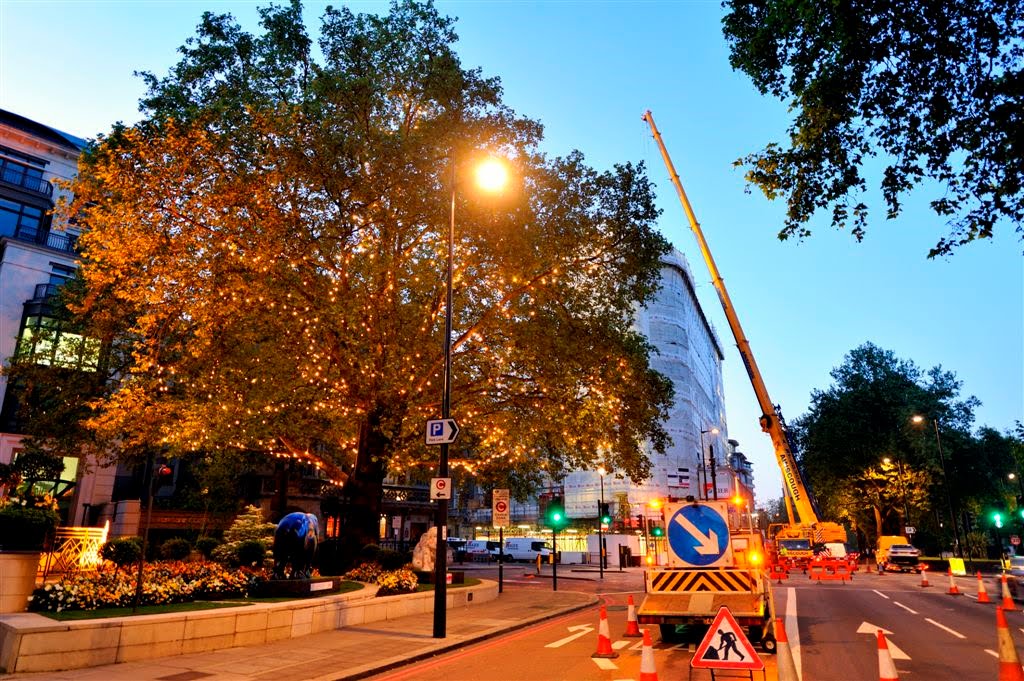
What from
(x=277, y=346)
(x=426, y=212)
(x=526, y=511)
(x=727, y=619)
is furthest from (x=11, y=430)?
(x=526, y=511)

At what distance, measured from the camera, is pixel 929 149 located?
1180cm

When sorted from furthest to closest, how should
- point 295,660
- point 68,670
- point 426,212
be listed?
point 426,212 → point 295,660 → point 68,670

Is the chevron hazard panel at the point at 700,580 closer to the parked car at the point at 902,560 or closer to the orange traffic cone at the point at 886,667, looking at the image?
the orange traffic cone at the point at 886,667

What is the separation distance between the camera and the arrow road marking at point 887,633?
34.3ft

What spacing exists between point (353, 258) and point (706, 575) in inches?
497

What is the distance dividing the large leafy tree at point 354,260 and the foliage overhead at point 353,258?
0.08 metres

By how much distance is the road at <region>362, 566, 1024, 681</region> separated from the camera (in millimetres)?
9211

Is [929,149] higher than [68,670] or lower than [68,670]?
higher

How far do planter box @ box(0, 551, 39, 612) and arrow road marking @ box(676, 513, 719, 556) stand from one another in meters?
11.4

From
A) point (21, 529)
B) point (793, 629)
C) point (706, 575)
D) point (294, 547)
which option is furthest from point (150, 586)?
point (793, 629)

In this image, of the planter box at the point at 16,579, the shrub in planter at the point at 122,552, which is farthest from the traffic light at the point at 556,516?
the planter box at the point at 16,579

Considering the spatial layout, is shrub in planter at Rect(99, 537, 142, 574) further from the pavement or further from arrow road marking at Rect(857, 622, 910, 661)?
arrow road marking at Rect(857, 622, 910, 661)

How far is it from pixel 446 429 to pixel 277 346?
8.57 meters

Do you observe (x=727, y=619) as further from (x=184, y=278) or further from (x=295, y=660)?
(x=184, y=278)
